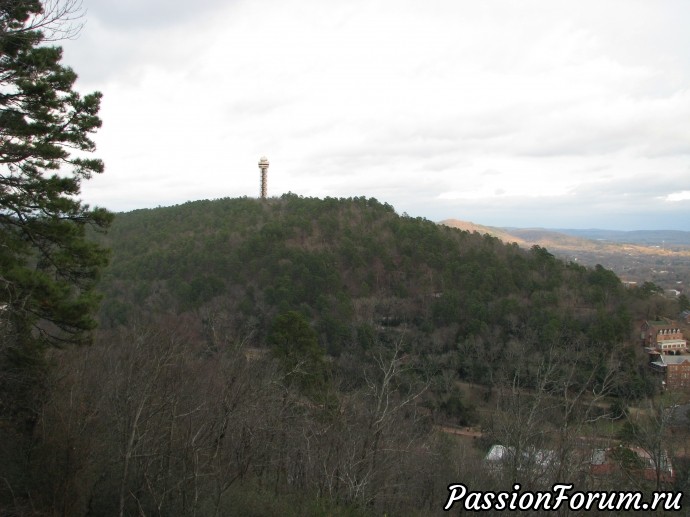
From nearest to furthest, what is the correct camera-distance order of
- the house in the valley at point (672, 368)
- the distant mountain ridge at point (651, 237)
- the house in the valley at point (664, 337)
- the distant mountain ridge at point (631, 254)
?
the house in the valley at point (672, 368) → the house in the valley at point (664, 337) → the distant mountain ridge at point (631, 254) → the distant mountain ridge at point (651, 237)

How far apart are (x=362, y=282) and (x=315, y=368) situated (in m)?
22.1

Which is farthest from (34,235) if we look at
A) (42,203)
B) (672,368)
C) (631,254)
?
(631,254)

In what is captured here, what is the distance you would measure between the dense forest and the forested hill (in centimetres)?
17

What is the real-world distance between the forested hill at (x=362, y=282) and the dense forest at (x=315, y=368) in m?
0.17

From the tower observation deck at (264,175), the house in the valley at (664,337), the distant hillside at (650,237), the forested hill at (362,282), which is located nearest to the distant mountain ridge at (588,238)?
the distant hillside at (650,237)

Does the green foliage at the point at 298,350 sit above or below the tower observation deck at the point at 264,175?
below

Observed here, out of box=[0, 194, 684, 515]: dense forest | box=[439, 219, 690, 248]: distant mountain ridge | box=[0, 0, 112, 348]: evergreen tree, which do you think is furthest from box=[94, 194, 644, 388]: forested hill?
box=[439, 219, 690, 248]: distant mountain ridge

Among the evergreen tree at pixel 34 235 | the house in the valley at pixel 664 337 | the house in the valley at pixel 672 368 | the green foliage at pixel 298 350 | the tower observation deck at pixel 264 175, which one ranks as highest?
the tower observation deck at pixel 264 175

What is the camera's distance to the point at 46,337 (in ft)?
25.4

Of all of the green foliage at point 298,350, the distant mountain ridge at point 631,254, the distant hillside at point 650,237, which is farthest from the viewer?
the distant hillside at point 650,237

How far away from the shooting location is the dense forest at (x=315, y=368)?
661 centimetres

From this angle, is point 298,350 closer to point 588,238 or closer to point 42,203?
point 42,203

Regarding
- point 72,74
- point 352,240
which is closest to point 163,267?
point 352,240

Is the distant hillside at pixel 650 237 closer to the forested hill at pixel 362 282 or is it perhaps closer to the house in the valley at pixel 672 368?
the forested hill at pixel 362 282
